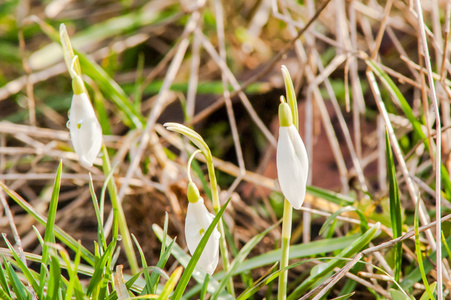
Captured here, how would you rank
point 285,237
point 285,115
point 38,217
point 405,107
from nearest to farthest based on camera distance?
point 285,115
point 285,237
point 38,217
point 405,107

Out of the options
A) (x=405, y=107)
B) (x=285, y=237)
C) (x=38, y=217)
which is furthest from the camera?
(x=405, y=107)

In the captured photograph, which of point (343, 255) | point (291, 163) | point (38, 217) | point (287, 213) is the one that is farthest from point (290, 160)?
point (38, 217)

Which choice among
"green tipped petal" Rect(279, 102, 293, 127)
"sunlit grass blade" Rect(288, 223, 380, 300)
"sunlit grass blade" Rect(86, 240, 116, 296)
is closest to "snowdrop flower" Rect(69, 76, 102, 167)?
"sunlit grass blade" Rect(86, 240, 116, 296)

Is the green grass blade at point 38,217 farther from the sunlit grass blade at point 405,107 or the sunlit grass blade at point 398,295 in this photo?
the sunlit grass blade at point 405,107

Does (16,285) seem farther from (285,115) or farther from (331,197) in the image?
(331,197)

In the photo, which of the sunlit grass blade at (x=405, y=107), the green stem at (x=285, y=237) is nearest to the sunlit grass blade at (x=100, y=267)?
the green stem at (x=285, y=237)

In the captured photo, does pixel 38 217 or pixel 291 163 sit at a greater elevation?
pixel 291 163

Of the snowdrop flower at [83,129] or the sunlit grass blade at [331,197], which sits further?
the sunlit grass blade at [331,197]
